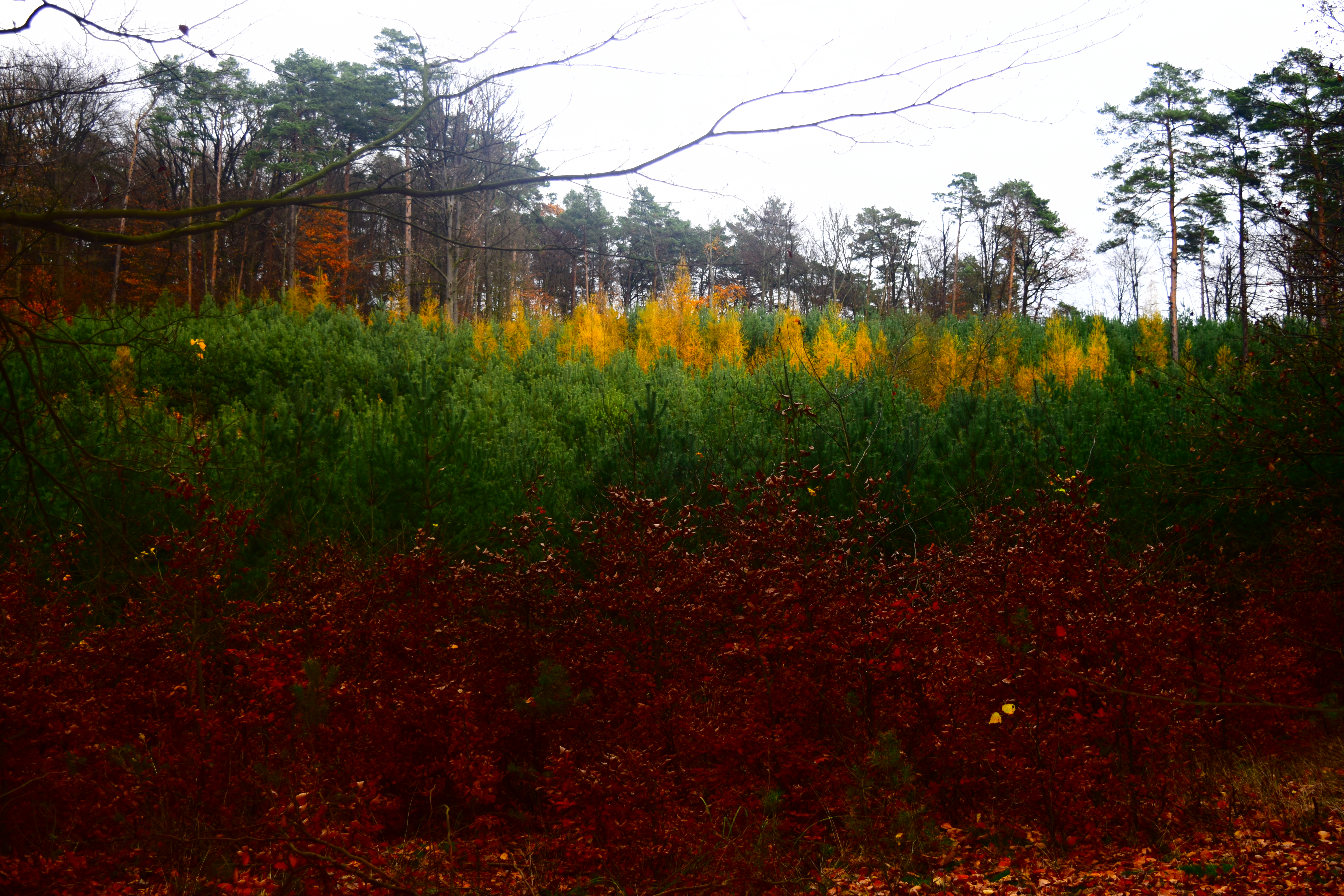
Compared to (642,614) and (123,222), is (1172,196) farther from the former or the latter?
(123,222)

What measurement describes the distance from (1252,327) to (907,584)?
14.4 ft

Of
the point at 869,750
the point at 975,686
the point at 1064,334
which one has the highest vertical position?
the point at 1064,334

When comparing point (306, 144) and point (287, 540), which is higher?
point (306, 144)

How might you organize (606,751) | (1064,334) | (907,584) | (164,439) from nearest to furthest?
(606,751), (164,439), (907,584), (1064,334)

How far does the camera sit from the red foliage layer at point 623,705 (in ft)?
13.0

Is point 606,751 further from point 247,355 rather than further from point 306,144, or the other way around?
point 306,144

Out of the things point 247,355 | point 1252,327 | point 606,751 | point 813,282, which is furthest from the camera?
point 813,282

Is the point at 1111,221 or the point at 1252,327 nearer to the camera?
the point at 1252,327

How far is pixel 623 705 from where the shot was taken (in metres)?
4.92

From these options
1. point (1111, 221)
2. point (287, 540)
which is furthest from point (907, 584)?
point (1111, 221)

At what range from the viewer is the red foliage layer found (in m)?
3.95

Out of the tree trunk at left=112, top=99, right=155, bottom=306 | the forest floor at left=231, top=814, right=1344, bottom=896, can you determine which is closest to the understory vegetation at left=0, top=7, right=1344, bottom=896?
the forest floor at left=231, top=814, right=1344, bottom=896

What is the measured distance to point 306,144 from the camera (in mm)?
26172

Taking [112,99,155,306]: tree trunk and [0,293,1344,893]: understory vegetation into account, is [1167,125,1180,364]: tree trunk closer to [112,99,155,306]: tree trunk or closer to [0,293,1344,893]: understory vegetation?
[0,293,1344,893]: understory vegetation
